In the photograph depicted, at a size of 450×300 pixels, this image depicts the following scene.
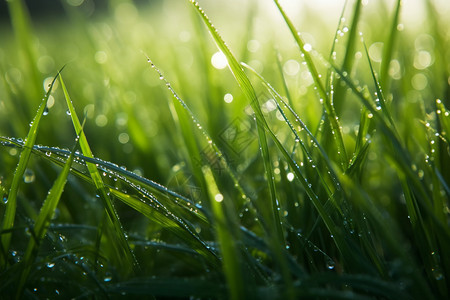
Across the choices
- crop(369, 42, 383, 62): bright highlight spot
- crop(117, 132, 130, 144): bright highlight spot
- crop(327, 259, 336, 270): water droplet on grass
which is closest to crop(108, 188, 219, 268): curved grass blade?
crop(327, 259, 336, 270): water droplet on grass

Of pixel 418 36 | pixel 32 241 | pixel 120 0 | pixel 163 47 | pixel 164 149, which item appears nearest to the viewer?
pixel 32 241

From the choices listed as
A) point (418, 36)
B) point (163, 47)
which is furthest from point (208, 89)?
point (418, 36)

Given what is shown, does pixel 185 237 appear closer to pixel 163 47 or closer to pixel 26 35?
pixel 26 35

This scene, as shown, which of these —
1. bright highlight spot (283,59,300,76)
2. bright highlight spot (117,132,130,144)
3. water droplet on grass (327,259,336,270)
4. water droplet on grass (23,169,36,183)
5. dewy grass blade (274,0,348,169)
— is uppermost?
bright highlight spot (283,59,300,76)

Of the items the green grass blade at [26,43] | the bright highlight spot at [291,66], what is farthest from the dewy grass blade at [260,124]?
the bright highlight spot at [291,66]

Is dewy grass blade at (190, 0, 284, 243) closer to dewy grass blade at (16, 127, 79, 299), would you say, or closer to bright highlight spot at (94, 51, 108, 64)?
dewy grass blade at (16, 127, 79, 299)

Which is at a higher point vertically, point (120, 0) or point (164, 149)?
point (120, 0)

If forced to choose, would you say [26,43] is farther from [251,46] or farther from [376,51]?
[376,51]

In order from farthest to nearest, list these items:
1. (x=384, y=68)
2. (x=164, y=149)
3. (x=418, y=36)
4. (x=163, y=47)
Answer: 1. (x=163, y=47)
2. (x=418, y=36)
3. (x=164, y=149)
4. (x=384, y=68)

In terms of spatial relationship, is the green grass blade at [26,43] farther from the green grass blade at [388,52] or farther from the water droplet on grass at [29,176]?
the green grass blade at [388,52]
